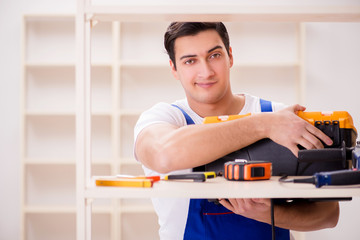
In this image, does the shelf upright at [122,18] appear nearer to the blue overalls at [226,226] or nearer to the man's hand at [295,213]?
the man's hand at [295,213]

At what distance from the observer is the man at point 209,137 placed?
3.08ft

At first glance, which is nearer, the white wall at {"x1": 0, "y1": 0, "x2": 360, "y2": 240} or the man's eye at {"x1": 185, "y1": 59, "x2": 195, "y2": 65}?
the man's eye at {"x1": 185, "y1": 59, "x2": 195, "y2": 65}

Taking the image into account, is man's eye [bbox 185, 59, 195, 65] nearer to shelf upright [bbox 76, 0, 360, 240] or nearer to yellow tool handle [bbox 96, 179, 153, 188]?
shelf upright [bbox 76, 0, 360, 240]

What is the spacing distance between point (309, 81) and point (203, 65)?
7.65 feet

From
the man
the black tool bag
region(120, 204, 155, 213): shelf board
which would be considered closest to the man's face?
the man

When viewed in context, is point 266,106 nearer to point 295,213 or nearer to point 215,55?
point 215,55

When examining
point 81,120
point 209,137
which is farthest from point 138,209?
point 81,120

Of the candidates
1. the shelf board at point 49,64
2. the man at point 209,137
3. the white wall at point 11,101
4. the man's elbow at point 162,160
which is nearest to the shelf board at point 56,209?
the white wall at point 11,101

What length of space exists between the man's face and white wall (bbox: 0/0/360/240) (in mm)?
2229

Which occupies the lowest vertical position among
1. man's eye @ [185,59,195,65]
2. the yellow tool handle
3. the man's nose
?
the yellow tool handle

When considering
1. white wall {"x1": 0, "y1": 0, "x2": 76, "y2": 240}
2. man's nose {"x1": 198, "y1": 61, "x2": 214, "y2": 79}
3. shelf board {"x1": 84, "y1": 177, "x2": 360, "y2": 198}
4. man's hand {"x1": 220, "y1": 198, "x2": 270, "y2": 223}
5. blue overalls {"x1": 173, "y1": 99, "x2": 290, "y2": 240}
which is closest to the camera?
shelf board {"x1": 84, "y1": 177, "x2": 360, "y2": 198}

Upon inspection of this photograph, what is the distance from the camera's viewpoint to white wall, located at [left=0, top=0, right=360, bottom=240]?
3.44 meters

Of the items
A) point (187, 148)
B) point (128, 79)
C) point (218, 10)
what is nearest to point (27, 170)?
point (128, 79)

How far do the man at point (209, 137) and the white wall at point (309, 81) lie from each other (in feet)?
7.12
